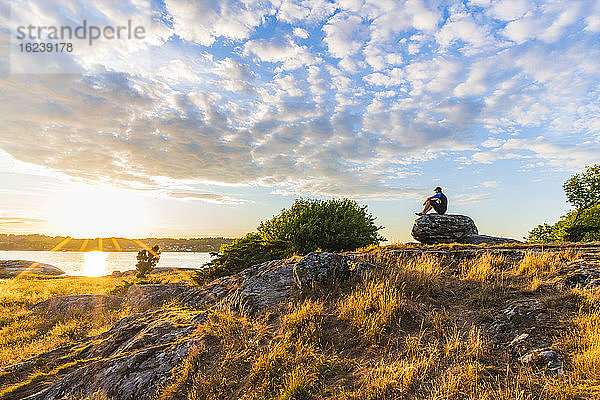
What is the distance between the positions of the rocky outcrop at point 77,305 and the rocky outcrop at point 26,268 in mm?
42886

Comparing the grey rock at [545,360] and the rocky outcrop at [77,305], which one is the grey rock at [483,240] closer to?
the grey rock at [545,360]

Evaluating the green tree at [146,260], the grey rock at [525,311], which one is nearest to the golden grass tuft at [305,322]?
the grey rock at [525,311]

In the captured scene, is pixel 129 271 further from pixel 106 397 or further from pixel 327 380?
pixel 327 380

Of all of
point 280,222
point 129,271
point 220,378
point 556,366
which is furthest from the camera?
point 129,271

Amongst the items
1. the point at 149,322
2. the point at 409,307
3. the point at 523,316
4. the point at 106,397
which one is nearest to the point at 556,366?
the point at 523,316

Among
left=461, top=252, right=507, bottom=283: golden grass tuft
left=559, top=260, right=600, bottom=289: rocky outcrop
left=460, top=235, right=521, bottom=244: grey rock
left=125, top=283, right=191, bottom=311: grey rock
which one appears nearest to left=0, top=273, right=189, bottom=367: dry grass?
left=125, top=283, right=191, bottom=311: grey rock

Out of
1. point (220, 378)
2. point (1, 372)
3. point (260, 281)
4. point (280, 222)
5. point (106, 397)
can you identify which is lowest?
point (1, 372)

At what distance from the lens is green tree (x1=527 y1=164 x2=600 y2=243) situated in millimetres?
25156

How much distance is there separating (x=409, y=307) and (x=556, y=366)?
265 cm

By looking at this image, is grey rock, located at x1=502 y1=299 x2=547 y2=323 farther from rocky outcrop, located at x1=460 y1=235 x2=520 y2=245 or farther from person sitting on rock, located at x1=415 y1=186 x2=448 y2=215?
person sitting on rock, located at x1=415 y1=186 x2=448 y2=215

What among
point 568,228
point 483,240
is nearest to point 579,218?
point 568,228

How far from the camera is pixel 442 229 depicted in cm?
1638

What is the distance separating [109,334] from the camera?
947 cm

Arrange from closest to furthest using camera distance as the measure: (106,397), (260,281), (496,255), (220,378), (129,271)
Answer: (220,378) → (106,397) → (260,281) → (496,255) → (129,271)
